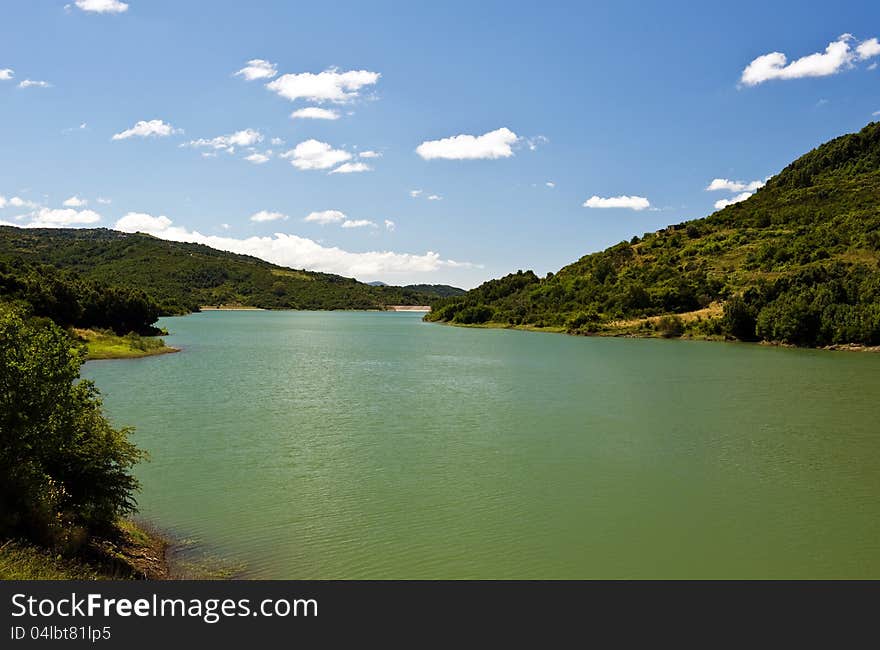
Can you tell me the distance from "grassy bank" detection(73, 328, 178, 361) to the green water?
40.6ft

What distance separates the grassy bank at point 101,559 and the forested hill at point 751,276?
92369 mm

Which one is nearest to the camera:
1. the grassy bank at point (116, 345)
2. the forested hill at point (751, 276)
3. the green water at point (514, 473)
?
the green water at point (514, 473)

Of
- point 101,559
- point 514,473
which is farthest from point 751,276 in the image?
point 101,559

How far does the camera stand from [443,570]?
54.2 ft

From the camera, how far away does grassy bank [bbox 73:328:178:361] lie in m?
68.1

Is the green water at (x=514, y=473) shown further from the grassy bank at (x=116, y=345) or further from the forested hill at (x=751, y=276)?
the forested hill at (x=751, y=276)

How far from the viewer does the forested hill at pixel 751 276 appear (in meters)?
91.2

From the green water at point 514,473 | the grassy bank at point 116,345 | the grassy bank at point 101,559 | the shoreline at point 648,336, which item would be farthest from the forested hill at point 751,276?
the grassy bank at point 101,559

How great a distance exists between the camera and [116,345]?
72812 millimetres

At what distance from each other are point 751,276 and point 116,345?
354 feet

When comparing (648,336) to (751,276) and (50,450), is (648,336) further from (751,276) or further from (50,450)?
(50,450)

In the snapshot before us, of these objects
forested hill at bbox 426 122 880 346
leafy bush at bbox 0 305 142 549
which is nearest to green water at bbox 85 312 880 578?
leafy bush at bbox 0 305 142 549
